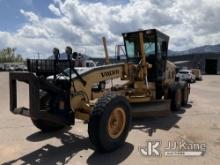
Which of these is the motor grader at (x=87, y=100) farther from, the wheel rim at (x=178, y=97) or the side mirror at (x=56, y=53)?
the wheel rim at (x=178, y=97)

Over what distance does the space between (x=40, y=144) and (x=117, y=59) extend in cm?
457

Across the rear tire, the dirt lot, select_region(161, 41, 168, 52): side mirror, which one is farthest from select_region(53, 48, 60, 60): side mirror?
select_region(161, 41, 168, 52): side mirror

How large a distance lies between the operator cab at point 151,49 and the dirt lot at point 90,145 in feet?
5.52

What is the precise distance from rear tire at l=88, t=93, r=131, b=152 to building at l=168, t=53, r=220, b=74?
5374 cm

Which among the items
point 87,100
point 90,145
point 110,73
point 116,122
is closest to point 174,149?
point 116,122

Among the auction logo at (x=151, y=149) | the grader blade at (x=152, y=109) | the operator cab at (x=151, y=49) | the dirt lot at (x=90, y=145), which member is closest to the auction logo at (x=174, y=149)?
the auction logo at (x=151, y=149)

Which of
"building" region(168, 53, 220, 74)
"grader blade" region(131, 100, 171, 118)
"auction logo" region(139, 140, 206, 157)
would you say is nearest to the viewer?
"auction logo" region(139, 140, 206, 157)

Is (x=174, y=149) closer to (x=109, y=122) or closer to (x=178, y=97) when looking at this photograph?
(x=109, y=122)

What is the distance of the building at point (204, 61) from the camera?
195 feet

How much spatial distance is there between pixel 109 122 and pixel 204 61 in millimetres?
56296

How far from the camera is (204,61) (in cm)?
5978

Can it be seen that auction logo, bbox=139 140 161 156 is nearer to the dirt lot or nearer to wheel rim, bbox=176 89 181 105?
the dirt lot

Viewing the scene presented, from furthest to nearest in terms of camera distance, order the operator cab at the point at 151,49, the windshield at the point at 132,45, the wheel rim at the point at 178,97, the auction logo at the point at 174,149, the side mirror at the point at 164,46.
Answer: the wheel rim at the point at 178,97 < the side mirror at the point at 164,46 < the windshield at the point at 132,45 < the operator cab at the point at 151,49 < the auction logo at the point at 174,149

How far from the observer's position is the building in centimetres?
5934
